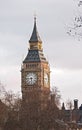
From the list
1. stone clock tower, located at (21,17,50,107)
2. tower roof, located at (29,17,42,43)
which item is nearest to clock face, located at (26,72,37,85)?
stone clock tower, located at (21,17,50,107)

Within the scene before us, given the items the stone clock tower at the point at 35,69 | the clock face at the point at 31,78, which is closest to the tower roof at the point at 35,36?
the stone clock tower at the point at 35,69

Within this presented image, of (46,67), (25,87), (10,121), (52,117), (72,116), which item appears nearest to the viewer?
(10,121)

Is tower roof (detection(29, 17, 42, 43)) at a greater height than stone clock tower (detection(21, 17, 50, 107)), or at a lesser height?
greater

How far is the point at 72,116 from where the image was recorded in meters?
136

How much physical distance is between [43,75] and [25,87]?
11134 millimetres

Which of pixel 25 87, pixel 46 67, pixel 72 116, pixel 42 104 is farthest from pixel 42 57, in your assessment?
pixel 42 104

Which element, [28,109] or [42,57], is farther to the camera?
[42,57]

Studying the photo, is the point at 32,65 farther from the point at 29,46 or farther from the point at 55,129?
the point at 55,129

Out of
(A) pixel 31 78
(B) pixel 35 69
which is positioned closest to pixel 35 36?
(B) pixel 35 69

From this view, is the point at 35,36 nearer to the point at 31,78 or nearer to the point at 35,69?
the point at 35,69

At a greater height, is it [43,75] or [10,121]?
[43,75]

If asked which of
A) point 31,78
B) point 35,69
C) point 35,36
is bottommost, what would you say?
point 31,78

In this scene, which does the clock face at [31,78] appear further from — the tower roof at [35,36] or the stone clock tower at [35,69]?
the tower roof at [35,36]

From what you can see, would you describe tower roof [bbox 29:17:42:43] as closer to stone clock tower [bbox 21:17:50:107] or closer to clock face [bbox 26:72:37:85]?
stone clock tower [bbox 21:17:50:107]
